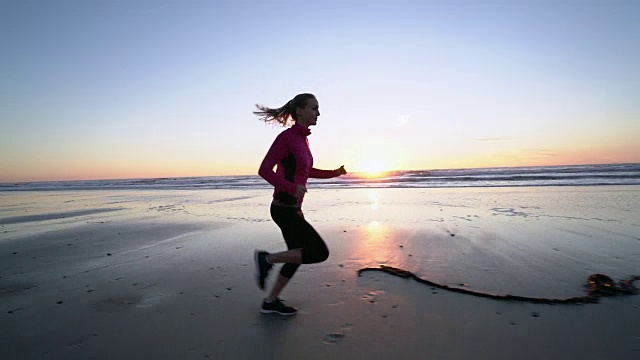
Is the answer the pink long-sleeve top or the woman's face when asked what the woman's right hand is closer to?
the pink long-sleeve top

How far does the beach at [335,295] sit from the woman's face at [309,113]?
1817 millimetres

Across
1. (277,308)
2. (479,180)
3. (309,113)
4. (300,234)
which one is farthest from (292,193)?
(479,180)

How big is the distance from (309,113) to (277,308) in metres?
1.88

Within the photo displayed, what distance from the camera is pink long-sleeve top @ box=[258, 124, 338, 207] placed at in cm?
309

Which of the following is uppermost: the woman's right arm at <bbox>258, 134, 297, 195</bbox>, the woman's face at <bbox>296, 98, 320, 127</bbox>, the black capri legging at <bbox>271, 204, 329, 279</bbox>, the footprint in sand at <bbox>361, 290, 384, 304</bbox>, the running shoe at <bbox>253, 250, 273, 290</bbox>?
the woman's face at <bbox>296, 98, 320, 127</bbox>

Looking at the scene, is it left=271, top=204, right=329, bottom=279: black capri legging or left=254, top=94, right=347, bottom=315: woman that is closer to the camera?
left=254, top=94, right=347, bottom=315: woman

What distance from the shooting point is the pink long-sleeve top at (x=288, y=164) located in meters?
3.09

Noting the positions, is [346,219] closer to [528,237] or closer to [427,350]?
[528,237]

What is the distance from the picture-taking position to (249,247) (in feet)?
19.6

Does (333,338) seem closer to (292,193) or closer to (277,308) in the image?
(277,308)

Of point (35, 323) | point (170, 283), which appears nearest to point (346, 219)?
point (170, 283)

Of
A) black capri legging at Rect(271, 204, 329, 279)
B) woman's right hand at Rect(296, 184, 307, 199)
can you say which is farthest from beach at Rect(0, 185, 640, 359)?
woman's right hand at Rect(296, 184, 307, 199)

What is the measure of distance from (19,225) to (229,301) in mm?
Result: 8826

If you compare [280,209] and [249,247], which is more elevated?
[280,209]
